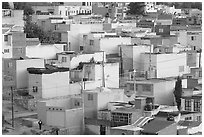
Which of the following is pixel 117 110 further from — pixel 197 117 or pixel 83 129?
pixel 197 117

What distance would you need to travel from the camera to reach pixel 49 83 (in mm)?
7441

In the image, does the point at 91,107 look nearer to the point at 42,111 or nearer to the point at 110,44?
the point at 42,111

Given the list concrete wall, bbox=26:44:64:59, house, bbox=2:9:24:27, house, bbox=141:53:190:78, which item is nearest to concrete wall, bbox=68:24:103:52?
concrete wall, bbox=26:44:64:59

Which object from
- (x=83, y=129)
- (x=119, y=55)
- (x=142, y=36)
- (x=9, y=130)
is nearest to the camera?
(x=9, y=130)

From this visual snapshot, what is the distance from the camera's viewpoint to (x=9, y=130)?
605cm

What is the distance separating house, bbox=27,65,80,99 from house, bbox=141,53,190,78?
1.85 m

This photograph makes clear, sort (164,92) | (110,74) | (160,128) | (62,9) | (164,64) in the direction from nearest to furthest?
(160,128)
(164,92)
(110,74)
(164,64)
(62,9)

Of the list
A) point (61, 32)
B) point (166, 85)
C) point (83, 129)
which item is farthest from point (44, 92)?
point (61, 32)

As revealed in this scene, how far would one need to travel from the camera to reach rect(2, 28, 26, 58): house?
873 cm

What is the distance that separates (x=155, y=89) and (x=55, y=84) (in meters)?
1.27

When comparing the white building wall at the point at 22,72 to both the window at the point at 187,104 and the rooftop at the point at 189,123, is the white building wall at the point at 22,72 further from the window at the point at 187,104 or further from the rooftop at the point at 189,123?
the rooftop at the point at 189,123

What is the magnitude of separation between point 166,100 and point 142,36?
341 cm

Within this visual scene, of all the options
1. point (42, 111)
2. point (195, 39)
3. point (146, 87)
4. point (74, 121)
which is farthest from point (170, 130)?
point (195, 39)

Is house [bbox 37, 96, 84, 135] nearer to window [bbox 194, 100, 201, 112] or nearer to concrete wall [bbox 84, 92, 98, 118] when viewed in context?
concrete wall [bbox 84, 92, 98, 118]
